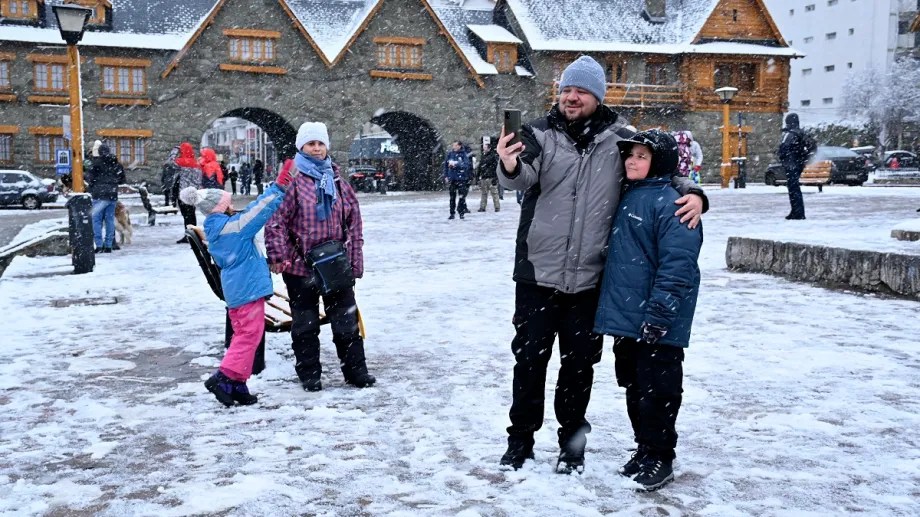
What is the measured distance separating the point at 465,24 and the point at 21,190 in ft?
71.5

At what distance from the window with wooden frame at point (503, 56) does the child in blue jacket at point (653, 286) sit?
36.7 metres

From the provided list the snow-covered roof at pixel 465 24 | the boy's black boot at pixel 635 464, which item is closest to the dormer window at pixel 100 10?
the snow-covered roof at pixel 465 24

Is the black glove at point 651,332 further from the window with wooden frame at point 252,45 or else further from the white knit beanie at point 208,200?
the window with wooden frame at point 252,45

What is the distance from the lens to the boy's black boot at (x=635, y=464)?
11.9ft

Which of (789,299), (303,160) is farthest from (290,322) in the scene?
(789,299)

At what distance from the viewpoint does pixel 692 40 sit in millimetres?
39938

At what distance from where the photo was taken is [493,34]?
3981 centimetres

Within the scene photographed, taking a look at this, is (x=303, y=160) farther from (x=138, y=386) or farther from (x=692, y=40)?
(x=692, y=40)

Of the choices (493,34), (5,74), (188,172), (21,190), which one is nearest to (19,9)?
(5,74)

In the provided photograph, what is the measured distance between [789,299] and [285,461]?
557 cm

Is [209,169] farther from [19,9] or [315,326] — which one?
[19,9]

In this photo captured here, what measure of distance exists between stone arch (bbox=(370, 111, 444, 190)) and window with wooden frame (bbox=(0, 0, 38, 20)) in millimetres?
14051

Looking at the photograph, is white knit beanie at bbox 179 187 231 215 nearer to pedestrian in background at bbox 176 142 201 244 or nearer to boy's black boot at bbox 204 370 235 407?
boy's black boot at bbox 204 370 235 407

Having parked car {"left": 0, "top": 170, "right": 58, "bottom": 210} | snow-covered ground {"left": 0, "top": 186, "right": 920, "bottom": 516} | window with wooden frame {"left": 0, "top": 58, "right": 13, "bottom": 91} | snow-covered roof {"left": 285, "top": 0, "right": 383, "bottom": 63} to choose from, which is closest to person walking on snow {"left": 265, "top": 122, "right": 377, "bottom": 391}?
snow-covered ground {"left": 0, "top": 186, "right": 920, "bottom": 516}
